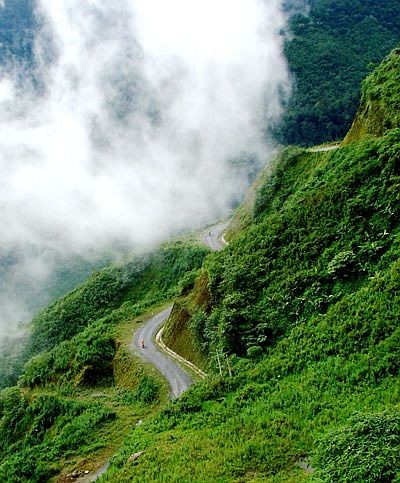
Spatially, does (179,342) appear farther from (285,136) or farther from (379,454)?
(285,136)

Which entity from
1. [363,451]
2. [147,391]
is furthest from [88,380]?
[363,451]

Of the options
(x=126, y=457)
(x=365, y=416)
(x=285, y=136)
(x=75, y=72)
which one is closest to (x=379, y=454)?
(x=365, y=416)

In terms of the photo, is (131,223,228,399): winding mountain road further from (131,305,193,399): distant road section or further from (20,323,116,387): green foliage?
(20,323,116,387): green foliage

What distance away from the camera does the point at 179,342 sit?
125 ft

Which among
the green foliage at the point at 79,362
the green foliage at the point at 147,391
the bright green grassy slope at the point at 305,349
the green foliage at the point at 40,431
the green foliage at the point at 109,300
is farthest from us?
the green foliage at the point at 109,300

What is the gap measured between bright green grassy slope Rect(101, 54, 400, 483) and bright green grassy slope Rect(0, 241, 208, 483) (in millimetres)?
4160

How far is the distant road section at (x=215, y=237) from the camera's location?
5711cm

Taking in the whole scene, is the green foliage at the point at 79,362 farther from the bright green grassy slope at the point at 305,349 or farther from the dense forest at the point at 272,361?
the bright green grassy slope at the point at 305,349

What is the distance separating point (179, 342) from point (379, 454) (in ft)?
78.5

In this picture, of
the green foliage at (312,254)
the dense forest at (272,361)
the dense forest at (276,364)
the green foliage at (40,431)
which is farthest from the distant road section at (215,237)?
the green foliage at (40,431)

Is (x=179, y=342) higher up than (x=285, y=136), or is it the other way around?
(x=285, y=136)

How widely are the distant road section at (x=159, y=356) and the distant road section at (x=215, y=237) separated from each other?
413 inches

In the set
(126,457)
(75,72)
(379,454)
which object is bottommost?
(379,454)

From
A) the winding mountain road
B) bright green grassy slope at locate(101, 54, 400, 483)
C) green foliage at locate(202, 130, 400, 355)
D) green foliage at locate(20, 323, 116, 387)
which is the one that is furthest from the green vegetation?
green foliage at locate(202, 130, 400, 355)
